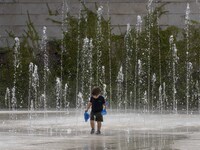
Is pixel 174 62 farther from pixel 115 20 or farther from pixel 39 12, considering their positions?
pixel 39 12

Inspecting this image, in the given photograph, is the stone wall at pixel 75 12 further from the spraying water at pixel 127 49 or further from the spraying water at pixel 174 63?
the spraying water at pixel 174 63

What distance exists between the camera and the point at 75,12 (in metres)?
35.6

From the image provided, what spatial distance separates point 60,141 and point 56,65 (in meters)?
23.2

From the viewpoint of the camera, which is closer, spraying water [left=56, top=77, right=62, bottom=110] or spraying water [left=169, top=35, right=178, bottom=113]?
spraying water [left=169, top=35, right=178, bottom=113]

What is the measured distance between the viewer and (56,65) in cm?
3491

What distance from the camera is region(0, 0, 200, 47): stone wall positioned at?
35188mm

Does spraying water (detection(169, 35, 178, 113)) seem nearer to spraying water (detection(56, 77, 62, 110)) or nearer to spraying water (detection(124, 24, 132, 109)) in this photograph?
spraying water (detection(124, 24, 132, 109))

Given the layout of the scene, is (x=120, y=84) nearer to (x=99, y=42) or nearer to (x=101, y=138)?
(x=99, y=42)

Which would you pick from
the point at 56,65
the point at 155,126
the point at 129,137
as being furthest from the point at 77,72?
the point at 129,137

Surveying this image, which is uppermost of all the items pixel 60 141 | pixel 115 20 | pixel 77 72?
pixel 115 20

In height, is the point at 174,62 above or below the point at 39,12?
below

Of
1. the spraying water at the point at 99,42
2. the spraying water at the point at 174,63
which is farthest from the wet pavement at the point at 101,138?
the spraying water at the point at 99,42

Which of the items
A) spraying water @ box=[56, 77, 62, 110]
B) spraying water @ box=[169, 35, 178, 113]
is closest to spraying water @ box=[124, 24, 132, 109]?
spraying water @ box=[169, 35, 178, 113]

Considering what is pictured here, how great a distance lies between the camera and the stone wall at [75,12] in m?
35.2
